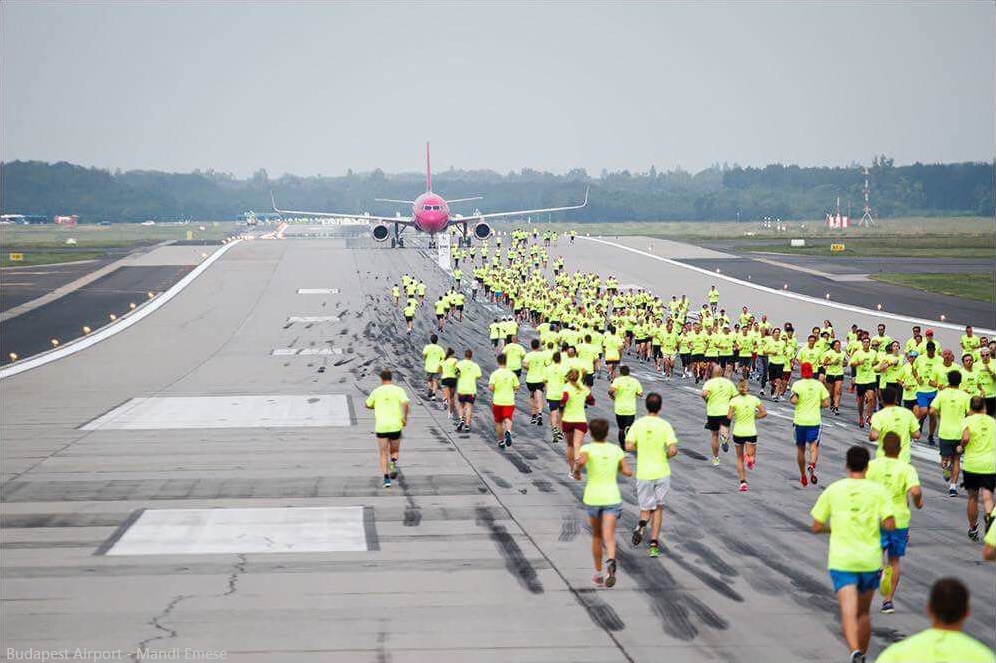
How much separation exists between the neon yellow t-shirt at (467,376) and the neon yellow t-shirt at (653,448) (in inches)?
321

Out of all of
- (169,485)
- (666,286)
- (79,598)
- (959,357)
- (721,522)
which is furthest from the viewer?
(666,286)

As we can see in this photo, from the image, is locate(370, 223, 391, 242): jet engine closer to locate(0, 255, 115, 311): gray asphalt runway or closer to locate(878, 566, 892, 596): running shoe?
locate(0, 255, 115, 311): gray asphalt runway

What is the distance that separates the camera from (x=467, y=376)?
2136 centimetres

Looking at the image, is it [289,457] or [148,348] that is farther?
[148,348]

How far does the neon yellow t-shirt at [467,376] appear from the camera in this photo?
69.8ft

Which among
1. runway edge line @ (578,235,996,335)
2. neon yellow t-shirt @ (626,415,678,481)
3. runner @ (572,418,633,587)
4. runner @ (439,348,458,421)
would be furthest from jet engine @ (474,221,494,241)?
runner @ (572,418,633,587)

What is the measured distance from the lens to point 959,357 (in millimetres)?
33906

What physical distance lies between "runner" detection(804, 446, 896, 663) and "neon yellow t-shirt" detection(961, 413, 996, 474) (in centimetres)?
489

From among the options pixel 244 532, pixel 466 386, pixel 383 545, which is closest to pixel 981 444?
pixel 383 545

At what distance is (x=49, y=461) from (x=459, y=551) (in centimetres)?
927

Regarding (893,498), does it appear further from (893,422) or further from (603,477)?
(603,477)

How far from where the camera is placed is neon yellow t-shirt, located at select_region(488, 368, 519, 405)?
19906mm

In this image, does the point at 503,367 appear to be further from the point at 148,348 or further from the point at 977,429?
the point at 148,348

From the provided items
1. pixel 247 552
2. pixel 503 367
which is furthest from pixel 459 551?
pixel 503 367
